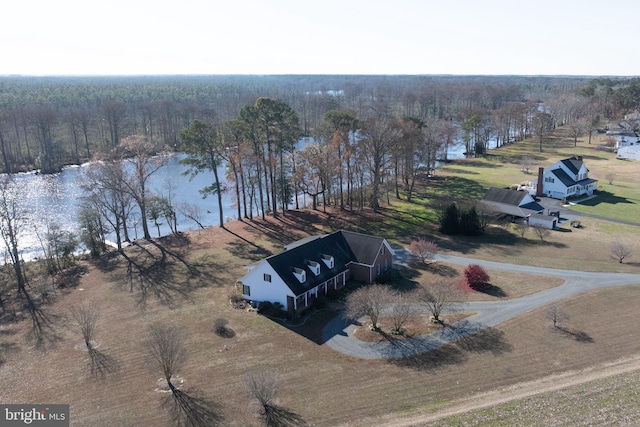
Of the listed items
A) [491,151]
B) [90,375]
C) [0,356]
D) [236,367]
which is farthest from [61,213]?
[491,151]

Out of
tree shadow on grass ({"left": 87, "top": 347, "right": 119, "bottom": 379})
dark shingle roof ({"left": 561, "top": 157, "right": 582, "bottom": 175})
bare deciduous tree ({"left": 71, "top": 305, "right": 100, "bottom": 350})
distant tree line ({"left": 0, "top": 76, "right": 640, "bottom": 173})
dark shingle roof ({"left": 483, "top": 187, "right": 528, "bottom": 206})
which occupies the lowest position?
tree shadow on grass ({"left": 87, "top": 347, "right": 119, "bottom": 379})

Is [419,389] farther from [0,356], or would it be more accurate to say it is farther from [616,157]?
[616,157]

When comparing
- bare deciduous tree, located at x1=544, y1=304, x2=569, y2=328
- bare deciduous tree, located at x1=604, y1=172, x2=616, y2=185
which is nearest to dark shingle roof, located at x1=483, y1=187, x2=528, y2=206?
bare deciduous tree, located at x1=604, y1=172, x2=616, y2=185

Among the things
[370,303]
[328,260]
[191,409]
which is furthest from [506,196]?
[191,409]

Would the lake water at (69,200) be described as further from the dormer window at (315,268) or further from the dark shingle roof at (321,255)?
the dormer window at (315,268)

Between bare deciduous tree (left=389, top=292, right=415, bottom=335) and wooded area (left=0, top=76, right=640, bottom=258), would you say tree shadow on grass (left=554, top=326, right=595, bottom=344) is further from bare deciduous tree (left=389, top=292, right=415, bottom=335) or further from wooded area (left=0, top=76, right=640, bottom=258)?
wooded area (left=0, top=76, right=640, bottom=258)

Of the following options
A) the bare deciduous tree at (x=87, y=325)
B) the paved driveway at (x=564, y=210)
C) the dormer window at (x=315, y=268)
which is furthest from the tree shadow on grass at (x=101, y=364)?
the paved driveway at (x=564, y=210)

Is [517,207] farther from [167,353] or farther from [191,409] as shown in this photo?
[191,409]
